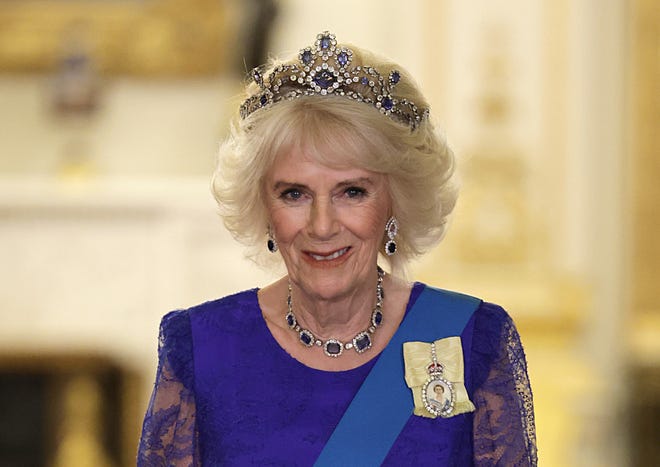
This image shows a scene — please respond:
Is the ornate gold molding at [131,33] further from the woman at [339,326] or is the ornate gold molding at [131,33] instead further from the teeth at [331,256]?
the teeth at [331,256]

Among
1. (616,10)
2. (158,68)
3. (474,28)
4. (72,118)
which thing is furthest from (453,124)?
(72,118)

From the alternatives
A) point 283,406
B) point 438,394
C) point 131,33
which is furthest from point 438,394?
point 131,33

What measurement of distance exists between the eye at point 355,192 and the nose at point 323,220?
4 centimetres

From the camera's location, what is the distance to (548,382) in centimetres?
530

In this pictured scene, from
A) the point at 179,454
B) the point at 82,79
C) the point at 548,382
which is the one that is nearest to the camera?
the point at 179,454

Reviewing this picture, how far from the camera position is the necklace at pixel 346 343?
2.09 metres

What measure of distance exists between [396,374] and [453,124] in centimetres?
346

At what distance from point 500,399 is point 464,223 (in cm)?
347

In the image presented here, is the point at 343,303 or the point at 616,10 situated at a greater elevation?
the point at 616,10

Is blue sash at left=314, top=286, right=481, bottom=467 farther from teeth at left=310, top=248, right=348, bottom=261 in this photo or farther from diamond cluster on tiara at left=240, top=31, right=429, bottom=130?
diamond cluster on tiara at left=240, top=31, right=429, bottom=130

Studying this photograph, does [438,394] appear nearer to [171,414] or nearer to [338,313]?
[338,313]

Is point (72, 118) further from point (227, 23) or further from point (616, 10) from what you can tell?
point (616, 10)

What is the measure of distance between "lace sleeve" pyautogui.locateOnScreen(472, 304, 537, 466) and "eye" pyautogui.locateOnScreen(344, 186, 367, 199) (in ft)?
0.94

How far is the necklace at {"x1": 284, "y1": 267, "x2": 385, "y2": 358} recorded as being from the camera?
209 centimetres
